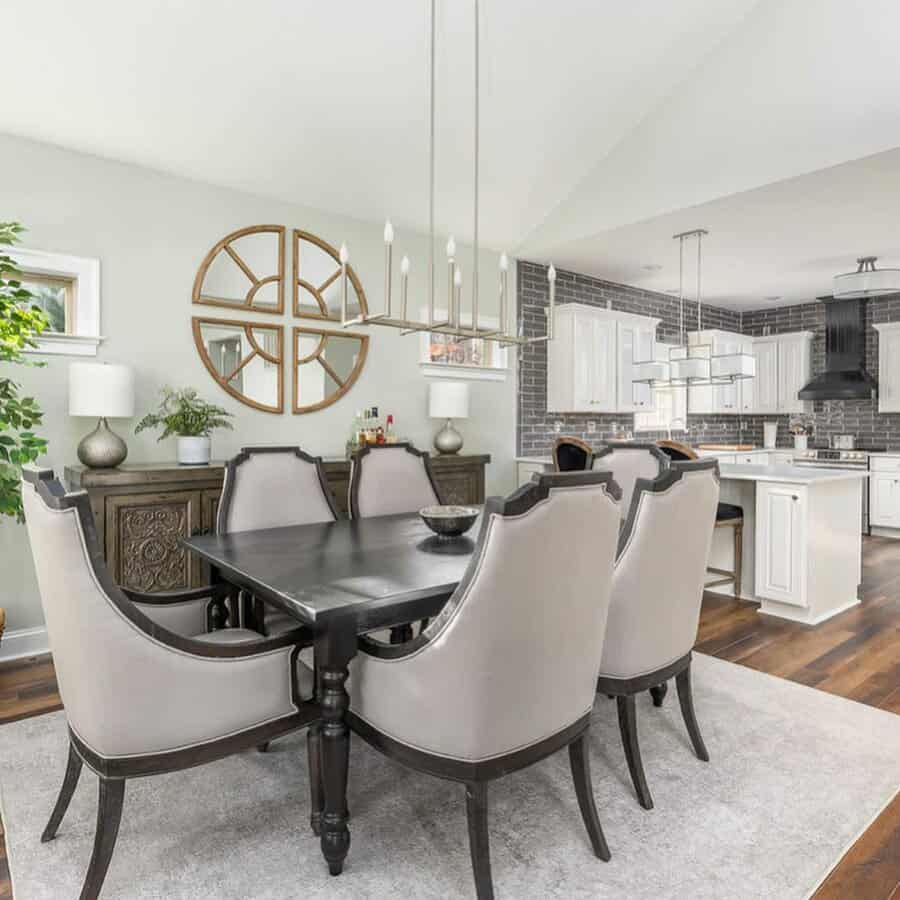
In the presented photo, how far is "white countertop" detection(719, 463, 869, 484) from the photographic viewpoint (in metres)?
3.70

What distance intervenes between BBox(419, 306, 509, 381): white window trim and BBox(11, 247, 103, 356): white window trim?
86.3 inches

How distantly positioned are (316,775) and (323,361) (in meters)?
3.09

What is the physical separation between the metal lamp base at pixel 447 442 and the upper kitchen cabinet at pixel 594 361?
54.5 inches

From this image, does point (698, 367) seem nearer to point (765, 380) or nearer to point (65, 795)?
point (765, 380)

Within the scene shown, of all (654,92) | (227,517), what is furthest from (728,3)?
(227,517)

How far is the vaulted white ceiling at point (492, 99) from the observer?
3039 mm

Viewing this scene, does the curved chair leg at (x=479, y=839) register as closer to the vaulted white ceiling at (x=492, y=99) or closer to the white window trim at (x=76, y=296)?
the white window trim at (x=76, y=296)

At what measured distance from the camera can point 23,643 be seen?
330 centimetres

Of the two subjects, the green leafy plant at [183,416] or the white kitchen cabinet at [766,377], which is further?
the white kitchen cabinet at [766,377]

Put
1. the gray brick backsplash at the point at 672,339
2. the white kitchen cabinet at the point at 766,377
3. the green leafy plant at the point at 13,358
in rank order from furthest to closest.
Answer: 1. the white kitchen cabinet at the point at 766,377
2. the gray brick backsplash at the point at 672,339
3. the green leafy plant at the point at 13,358

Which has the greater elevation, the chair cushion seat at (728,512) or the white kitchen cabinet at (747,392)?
the white kitchen cabinet at (747,392)

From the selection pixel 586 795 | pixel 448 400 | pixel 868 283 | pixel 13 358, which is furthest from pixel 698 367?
pixel 13 358

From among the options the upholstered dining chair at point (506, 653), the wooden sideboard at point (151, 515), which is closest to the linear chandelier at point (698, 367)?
the wooden sideboard at point (151, 515)

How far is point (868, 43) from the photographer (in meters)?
3.33
